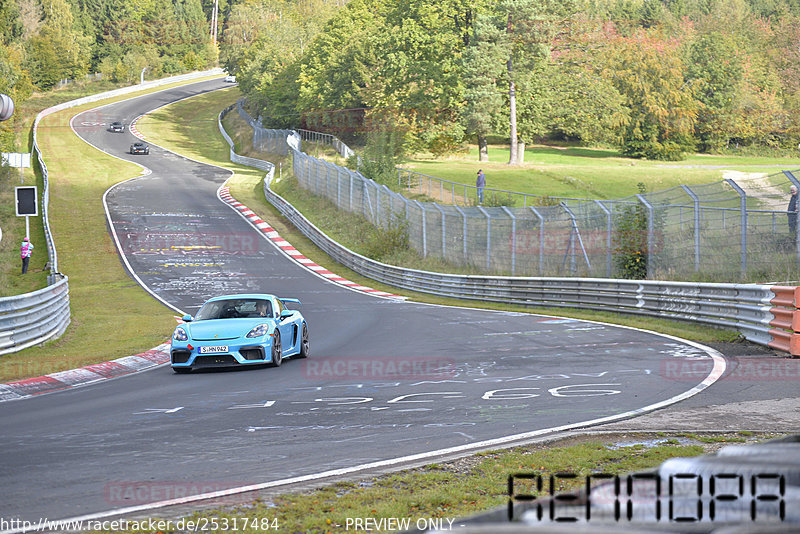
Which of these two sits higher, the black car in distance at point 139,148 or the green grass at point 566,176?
the black car in distance at point 139,148

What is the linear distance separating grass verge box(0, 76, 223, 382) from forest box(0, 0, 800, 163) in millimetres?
8565

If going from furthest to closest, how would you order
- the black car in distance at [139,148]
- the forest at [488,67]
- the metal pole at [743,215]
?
1. the black car in distance at [139,148]
2. the forest at [488,67]
3. the metal pole at [743,215]

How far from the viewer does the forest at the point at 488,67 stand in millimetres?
74062

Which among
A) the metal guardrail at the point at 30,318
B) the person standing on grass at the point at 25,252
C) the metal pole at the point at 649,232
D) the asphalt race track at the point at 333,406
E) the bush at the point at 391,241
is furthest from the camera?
the bush at the point at 391,241

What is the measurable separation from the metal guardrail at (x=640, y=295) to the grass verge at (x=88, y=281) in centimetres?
966

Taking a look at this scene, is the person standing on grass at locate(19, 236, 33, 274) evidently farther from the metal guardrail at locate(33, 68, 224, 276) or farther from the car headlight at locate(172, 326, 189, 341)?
the car headlight at locate(172, 326, 189, 341)

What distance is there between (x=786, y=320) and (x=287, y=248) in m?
32.3

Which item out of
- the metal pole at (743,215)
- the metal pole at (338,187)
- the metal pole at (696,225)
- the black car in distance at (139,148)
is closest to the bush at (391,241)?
the metal pole at (338,187)

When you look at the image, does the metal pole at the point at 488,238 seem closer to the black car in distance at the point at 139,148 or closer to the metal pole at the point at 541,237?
the metal pole at the point at 541,237

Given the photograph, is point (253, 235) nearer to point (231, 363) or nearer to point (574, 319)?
point (574, 319)

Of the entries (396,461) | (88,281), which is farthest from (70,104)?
(396,461)

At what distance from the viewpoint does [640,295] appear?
21.8 metres

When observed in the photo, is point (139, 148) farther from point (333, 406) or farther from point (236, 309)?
point (333, 406)

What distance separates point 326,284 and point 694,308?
1862 cm
